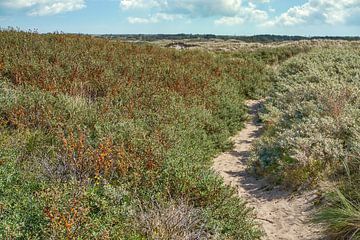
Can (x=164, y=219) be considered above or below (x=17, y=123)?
below

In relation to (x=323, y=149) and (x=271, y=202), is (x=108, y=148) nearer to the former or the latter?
(x=271, y=202)

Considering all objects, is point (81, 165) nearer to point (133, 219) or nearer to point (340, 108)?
point (133, 219)

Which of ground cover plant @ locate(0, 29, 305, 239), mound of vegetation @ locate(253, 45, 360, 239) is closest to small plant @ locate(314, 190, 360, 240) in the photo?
mound of vegetation @ locate(253, 45, 360, 239)

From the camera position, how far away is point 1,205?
4184 mm

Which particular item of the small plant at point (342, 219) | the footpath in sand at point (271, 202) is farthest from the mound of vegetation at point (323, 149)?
the footpath in sand at point (271, 202)

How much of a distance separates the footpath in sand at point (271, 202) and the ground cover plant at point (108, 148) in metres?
0.44

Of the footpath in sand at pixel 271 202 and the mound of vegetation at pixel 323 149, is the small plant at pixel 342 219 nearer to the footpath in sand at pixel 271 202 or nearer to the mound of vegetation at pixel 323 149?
the mound of vegetation at pixel 323 149

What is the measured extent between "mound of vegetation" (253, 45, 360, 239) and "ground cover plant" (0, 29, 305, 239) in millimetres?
1247

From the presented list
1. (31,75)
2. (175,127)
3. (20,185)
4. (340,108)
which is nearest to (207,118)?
(175,127)

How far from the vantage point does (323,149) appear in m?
7.57

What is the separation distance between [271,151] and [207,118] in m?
2.32

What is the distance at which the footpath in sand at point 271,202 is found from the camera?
5984mm

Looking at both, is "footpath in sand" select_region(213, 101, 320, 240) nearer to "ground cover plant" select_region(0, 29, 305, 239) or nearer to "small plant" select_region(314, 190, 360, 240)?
"small plant" select_region(314, 190, 360, 240)

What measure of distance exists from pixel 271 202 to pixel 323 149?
163 cm
